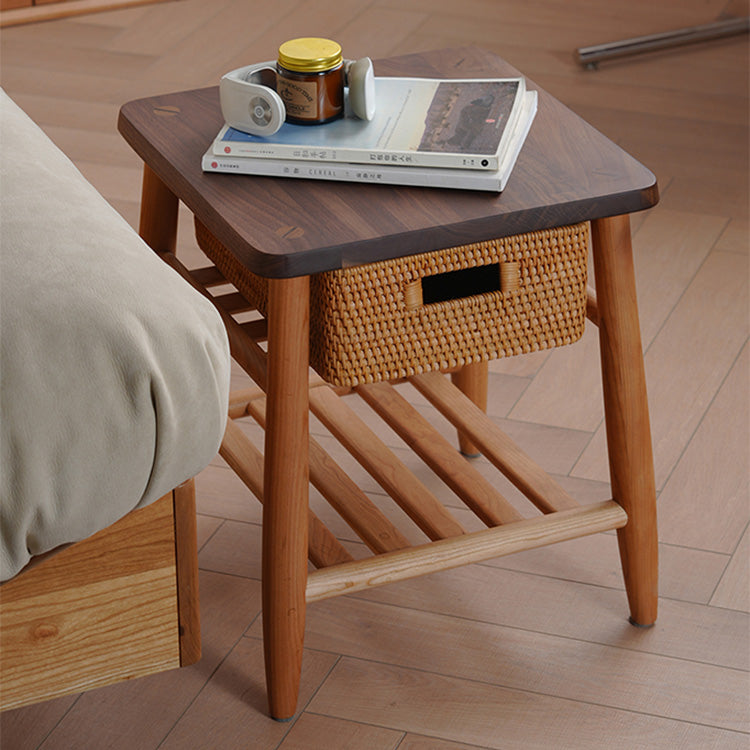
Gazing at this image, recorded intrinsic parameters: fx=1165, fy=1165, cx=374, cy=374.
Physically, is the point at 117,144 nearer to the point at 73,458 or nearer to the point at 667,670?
the point at 667,670

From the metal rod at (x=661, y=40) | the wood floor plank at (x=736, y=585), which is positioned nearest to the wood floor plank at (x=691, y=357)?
the wood floor plank at (x=736, y=585)

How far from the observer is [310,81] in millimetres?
959

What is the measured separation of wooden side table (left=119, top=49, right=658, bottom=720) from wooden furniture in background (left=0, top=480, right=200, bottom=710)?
0.59 feet

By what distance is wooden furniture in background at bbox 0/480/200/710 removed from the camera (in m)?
0.71

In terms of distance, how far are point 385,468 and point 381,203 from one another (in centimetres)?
35

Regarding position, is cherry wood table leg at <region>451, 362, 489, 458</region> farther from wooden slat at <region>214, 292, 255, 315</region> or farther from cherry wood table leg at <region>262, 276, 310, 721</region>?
cherry wood table leg at <region>262, 276, 310, 721</region>

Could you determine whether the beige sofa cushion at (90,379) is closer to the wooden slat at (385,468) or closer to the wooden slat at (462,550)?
the wooden slat at (462,550)

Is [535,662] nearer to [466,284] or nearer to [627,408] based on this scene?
[627,408]

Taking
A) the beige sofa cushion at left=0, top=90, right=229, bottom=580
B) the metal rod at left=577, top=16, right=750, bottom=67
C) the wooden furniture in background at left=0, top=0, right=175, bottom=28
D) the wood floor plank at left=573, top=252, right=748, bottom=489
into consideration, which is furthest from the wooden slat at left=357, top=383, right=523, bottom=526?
the wooden furniture in background at left=0, top=0, right=175, bottom=28

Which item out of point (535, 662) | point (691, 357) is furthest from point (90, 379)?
point (691, 357)

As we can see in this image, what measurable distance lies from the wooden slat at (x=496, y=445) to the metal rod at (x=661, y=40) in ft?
4.32

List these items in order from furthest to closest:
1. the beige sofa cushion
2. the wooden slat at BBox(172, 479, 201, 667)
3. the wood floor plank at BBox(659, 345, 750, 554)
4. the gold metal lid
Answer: the wood floor plank at BBox(659, 345, 750, 554), the gold metal lid, the wooden slat at BBox(172, 479, 201, 667), the beige sofa cushion

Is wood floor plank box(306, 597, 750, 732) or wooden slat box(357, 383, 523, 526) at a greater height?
wooden slat box(357, 383, 523, 526)

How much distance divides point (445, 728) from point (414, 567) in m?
0.14
